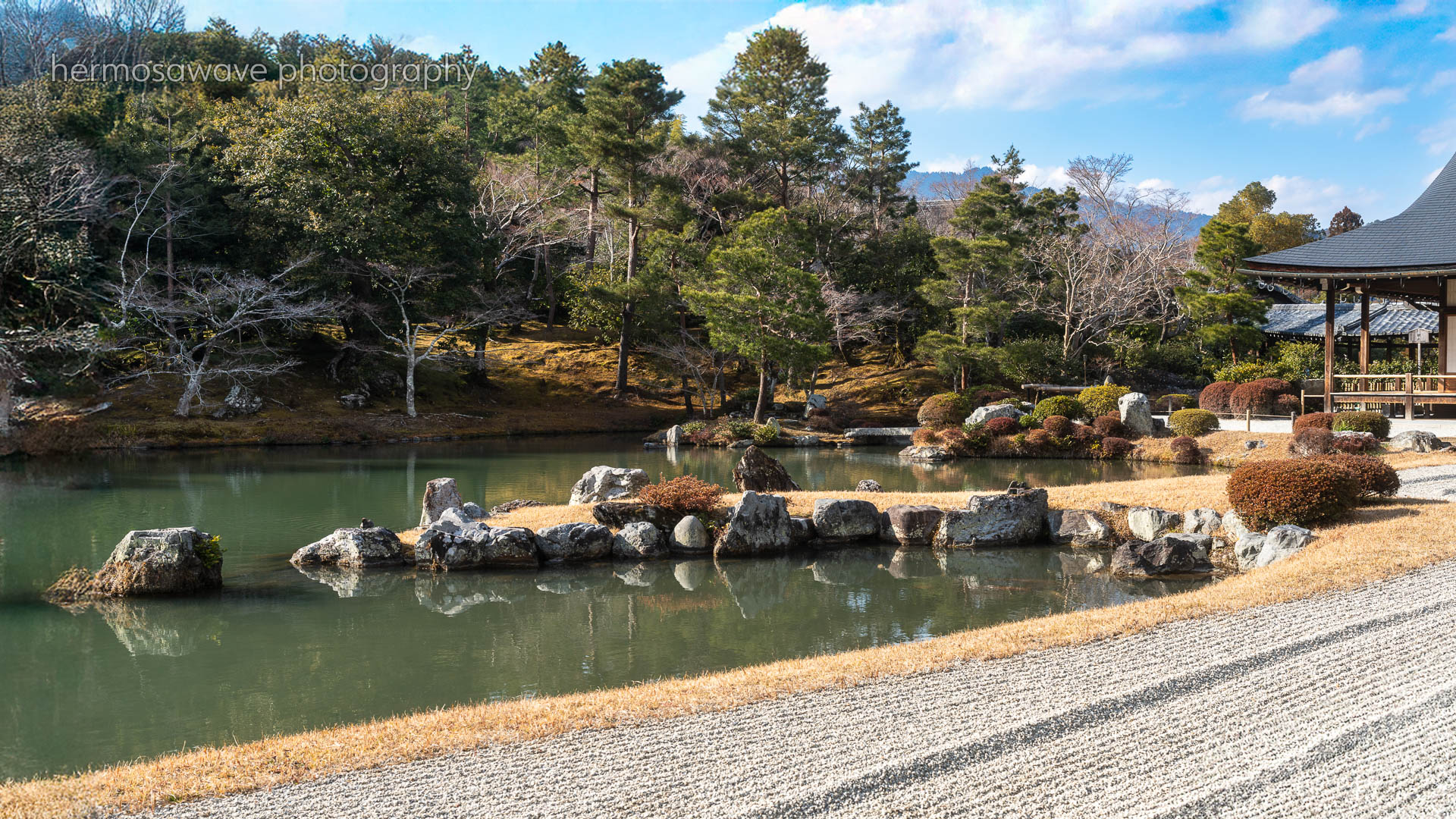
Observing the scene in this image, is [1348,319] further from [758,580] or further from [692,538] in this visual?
[758,580]

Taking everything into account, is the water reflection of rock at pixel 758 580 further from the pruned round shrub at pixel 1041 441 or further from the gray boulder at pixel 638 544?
the pruned round shrub at pixel 1041 441

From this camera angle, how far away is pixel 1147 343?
32094 millimetres

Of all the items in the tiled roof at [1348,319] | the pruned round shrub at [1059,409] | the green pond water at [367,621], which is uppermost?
the tiled roof at [1348,319]

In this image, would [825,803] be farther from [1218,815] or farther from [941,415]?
[941,415]

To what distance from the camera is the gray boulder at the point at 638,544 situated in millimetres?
10961

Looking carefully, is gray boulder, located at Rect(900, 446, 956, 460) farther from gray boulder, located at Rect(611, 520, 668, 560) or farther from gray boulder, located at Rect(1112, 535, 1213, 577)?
gray boulder, located at Rect(611, 520, 668, 560)

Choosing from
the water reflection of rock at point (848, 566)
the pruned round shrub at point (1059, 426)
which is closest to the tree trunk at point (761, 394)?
the pruned round shrub at point (1059, 426)

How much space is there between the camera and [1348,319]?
3091 centimetres

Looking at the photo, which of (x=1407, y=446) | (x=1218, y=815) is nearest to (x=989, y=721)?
(x=1218, y=815)

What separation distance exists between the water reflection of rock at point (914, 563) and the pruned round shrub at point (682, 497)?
244cm

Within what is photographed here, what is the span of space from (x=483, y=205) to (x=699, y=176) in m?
7.93

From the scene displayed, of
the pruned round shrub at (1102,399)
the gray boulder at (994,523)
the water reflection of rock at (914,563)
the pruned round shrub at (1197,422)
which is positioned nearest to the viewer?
the water reflection of rock at (914,563)

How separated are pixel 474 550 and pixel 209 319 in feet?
65.7

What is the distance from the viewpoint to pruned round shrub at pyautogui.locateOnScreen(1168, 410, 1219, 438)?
68.9 ft
